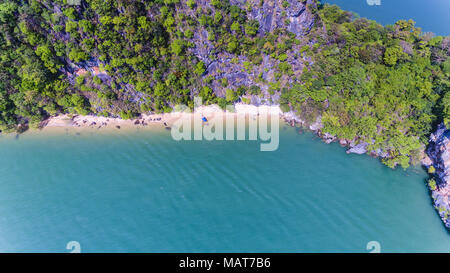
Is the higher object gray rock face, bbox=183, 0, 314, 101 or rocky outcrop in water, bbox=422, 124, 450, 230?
gray rock face, bbox=183, 0, 314, 101

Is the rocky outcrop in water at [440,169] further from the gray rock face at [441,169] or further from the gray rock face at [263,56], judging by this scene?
the gray rock face at [263,56]

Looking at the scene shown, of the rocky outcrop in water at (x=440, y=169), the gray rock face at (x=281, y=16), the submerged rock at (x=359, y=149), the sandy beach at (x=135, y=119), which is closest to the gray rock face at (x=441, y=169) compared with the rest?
the rocky outcrop in water at (x=440, y=169)

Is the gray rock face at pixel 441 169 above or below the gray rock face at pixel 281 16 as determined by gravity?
below

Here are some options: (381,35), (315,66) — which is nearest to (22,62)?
(315,66)

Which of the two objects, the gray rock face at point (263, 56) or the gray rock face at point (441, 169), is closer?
the gray rock face at point (441, 169)

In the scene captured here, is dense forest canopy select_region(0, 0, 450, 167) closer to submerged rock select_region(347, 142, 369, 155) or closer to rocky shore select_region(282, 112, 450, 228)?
submerged rock select_region(347, 142, 369, 155)

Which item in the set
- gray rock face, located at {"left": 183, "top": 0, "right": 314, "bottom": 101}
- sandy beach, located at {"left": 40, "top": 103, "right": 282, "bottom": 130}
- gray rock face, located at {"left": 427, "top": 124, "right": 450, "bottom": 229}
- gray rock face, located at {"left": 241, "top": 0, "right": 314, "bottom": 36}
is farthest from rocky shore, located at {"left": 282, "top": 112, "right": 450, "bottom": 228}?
gray rock face, located at {"left": 241, "top": 0, "right": 314, "bottom": 36}
